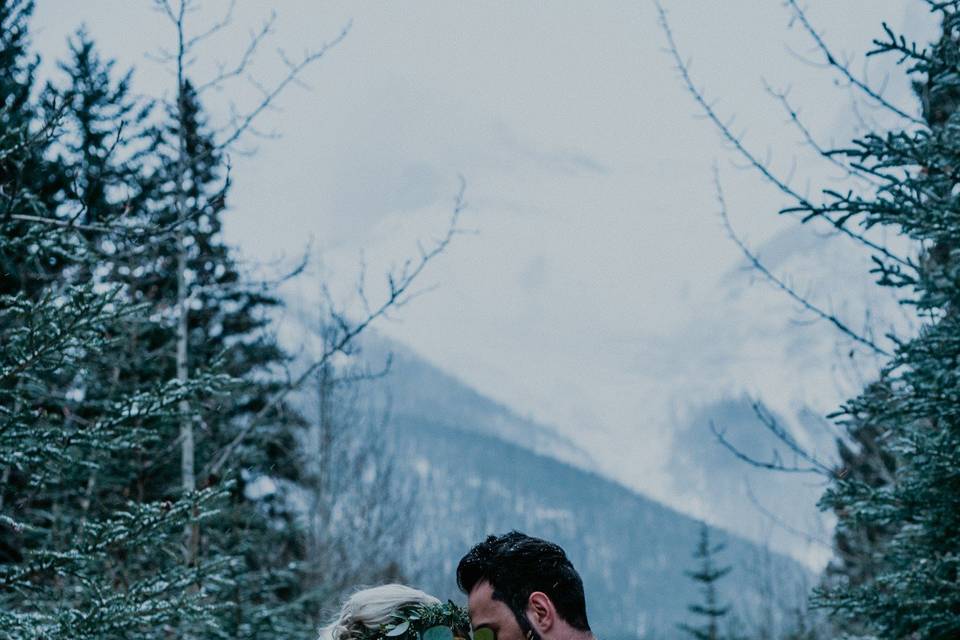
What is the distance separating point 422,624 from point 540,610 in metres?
0.66

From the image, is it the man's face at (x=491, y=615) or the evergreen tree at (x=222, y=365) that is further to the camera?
the evergreen tree at (x=222, y=365)

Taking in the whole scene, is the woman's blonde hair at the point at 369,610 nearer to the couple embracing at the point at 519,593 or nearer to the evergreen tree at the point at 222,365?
the couple embracing at the point at 519,593

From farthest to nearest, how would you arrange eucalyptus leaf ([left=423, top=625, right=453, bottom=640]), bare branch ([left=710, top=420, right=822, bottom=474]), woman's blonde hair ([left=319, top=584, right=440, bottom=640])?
bare branch ([left=710, top=420, right=822, bottom=474]), woman's blonde hair ([left=319, top=584, right=440, bottom=640]), eucalyptus leaf ([left=423, top=625, right=453, bottom=640])

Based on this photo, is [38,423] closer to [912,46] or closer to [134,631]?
[134,631]

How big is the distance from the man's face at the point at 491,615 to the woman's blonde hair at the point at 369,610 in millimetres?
472

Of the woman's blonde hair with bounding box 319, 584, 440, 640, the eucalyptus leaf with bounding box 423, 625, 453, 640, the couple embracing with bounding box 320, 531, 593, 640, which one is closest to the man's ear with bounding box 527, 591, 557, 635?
the couple embracing with bounding box 320, 531, 593, 640

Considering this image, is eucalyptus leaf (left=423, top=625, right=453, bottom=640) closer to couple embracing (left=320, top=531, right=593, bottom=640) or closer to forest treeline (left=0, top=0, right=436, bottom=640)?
couple embracing (left=320, top=531, right=593, bottom=640)

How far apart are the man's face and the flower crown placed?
9.8 inches

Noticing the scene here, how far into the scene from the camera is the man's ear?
329 cm

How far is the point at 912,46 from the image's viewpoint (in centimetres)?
455

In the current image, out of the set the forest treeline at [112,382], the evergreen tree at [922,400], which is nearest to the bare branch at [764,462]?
the evergreen tree at [922,400]

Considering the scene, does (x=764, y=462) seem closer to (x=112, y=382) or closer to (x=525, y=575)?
(x=525, y=575)

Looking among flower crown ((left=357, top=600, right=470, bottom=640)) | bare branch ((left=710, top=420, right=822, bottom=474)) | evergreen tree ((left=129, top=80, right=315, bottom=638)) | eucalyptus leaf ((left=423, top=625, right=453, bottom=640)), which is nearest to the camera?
eucalyptus leaf ((left=423, top=625, right=453, bottom=640))

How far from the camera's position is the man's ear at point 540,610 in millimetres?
3287
